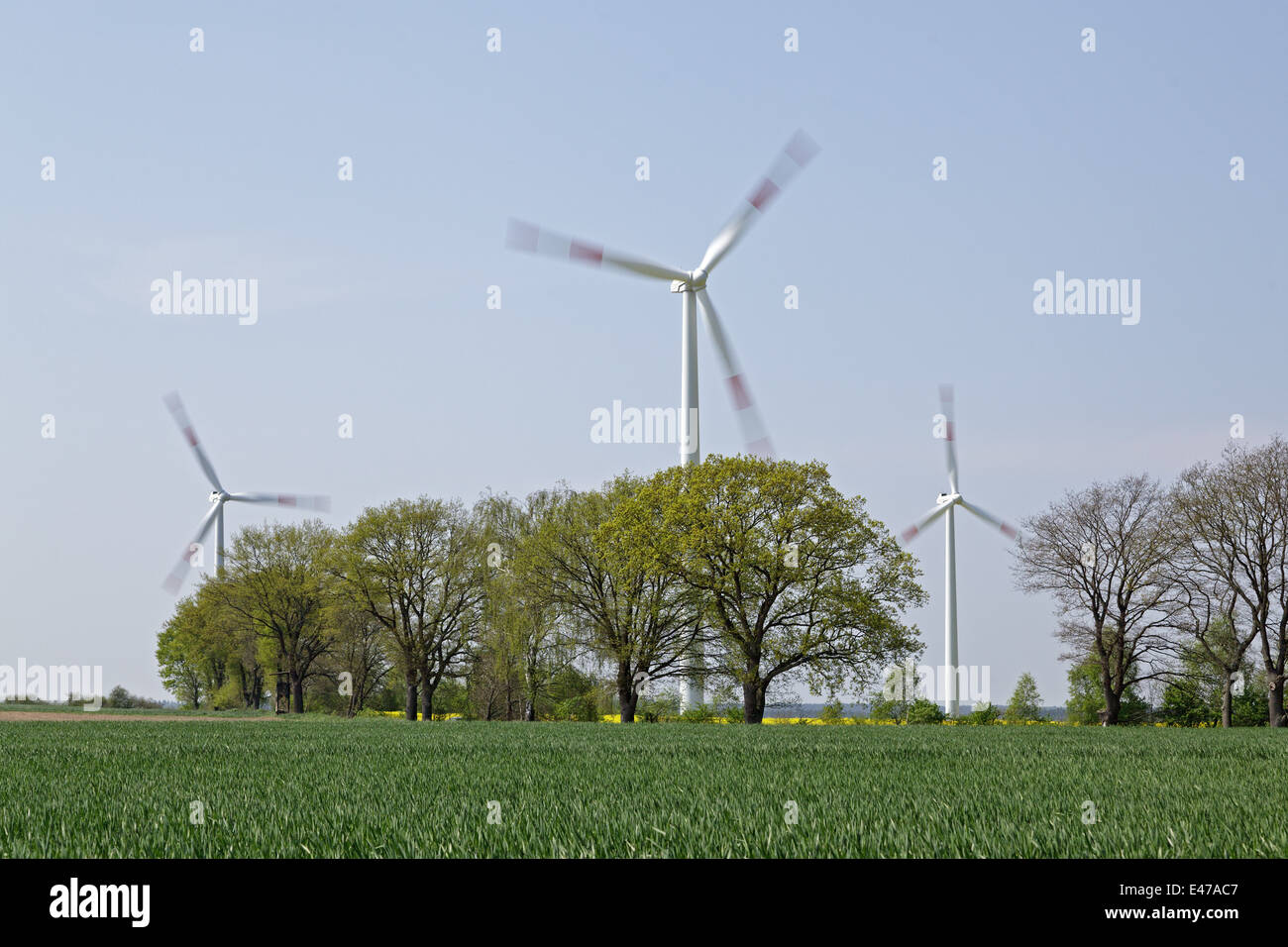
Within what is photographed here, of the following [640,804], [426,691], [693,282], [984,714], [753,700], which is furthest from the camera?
[426,691]

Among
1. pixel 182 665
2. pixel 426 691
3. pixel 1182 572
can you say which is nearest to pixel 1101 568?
pixel 1182 572

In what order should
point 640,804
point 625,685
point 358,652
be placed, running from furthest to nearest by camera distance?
point 358,652, point 625,685, point 640,804

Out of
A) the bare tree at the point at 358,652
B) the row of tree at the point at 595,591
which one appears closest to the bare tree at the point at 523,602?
the row of tree at the point at 595,591

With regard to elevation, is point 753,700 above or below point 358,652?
above

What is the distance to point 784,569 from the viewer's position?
1987 inches

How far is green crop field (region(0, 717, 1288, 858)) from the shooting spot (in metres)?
6.17

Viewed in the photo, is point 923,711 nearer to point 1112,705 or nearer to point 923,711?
point 923,711

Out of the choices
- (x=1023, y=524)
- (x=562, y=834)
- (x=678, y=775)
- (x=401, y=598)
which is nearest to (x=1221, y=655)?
(x=1023, y=524)

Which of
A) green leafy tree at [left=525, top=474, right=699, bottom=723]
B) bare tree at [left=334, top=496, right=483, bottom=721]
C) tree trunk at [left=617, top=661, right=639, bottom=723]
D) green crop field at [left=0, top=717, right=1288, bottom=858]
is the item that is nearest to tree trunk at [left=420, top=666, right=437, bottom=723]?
bare tree at [left=334, top=496, right=483, bottom=721]

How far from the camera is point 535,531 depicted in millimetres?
68375

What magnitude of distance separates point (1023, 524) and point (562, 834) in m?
57.3

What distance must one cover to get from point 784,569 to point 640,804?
42778mm
